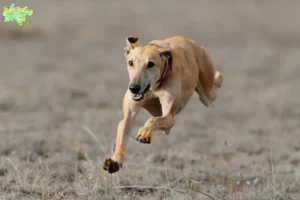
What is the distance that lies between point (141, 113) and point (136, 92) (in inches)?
324

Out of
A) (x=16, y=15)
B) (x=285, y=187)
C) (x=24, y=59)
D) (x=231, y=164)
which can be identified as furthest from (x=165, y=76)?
(x=24, y=59)

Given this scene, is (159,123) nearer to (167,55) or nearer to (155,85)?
(155,85)

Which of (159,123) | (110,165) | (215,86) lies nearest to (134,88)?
(159,123)

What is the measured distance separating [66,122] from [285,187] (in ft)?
19.3

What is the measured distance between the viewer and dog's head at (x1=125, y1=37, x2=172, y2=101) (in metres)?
6.63

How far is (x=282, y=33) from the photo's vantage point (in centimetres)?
2784

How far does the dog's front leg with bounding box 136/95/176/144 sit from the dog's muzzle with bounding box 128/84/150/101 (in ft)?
0.74

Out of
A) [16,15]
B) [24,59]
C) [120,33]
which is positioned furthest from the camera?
[120,33]

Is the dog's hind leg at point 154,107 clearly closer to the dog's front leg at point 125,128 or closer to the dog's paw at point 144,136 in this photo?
the dog's front leg at point 125,128

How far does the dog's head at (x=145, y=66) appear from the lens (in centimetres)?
663

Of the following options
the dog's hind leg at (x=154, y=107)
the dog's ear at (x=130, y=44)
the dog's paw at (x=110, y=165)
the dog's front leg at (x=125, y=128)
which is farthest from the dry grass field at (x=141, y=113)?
the dog's ear at (x=130, y=44)

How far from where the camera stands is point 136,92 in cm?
659

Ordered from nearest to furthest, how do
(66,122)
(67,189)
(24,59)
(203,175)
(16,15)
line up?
(16,15) → (67,189) → (203,175) → (66,122) → (24,59)

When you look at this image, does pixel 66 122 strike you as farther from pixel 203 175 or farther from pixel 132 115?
pixel 132 115
